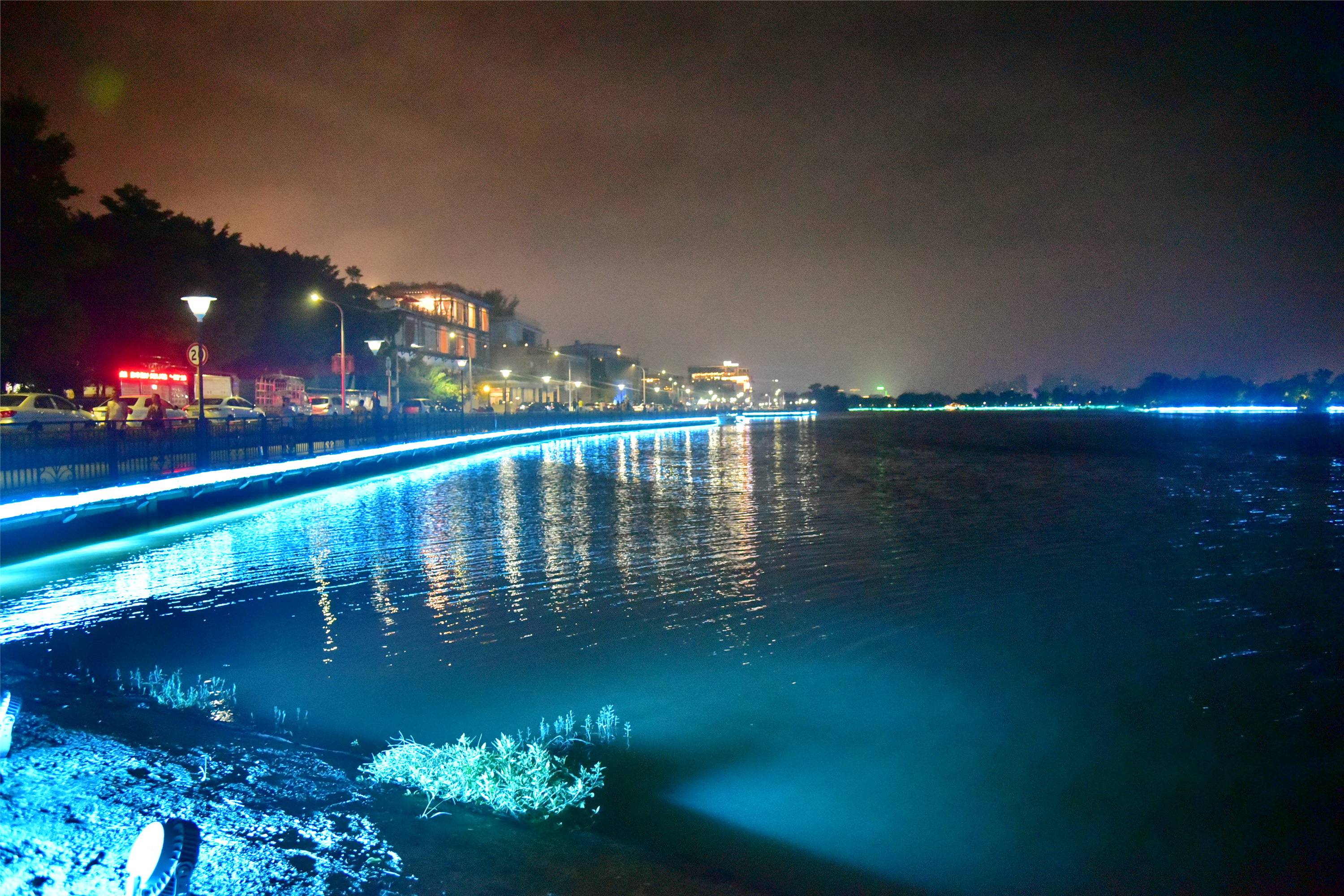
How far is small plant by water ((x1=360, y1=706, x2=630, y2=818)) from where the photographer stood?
15.1 feet

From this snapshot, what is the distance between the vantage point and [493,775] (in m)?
4.77

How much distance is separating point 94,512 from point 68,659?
8589mm

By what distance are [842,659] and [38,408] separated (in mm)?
31356

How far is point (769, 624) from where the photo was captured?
8867 millimetres

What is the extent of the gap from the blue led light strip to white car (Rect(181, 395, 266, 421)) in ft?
27.4

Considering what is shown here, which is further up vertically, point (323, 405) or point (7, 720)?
point (323, 405)

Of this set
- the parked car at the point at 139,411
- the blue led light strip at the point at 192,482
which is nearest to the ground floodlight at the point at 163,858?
the blue led light strip at the point at 192,482

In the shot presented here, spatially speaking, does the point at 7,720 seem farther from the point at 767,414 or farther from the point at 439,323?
the point at 767,414

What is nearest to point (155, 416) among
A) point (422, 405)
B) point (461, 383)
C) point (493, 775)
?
point (493, 775)

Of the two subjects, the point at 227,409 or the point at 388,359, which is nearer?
the point at 227,409

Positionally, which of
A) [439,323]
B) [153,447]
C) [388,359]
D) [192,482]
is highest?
[439,323]

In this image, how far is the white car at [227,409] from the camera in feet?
121

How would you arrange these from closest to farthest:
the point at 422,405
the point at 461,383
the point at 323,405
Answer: the point at 323,405
the point at 422,405
the point at 461,383

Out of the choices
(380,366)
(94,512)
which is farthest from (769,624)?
(380,366)
